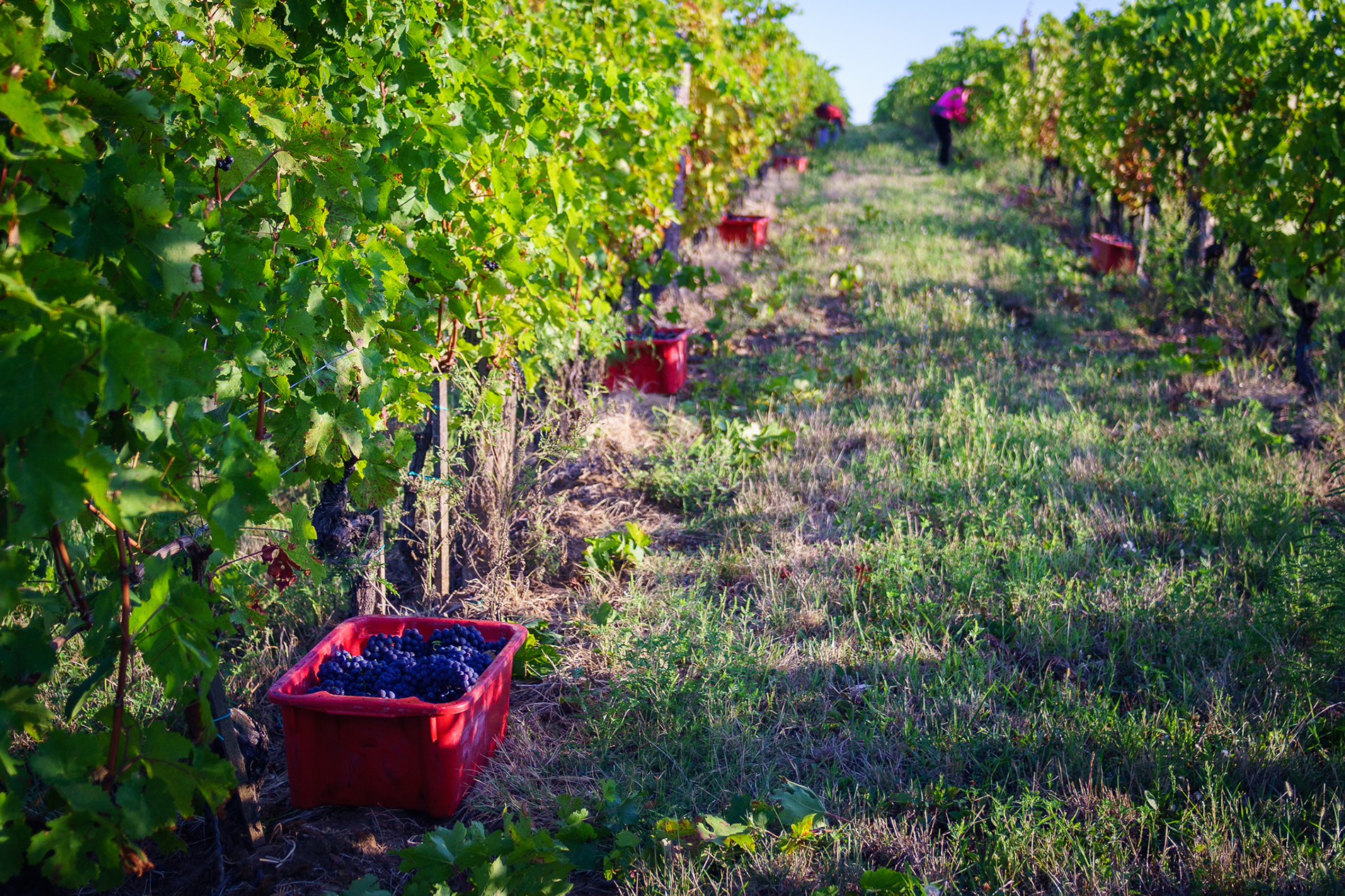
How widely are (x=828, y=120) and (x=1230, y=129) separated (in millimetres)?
16370

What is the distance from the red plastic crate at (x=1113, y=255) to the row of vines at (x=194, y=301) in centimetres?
625

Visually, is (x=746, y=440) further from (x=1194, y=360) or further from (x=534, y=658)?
(x=1194, y=360)

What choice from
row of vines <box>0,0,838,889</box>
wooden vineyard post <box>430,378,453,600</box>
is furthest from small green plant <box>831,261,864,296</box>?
wooden vineyard post <box>430,378,453,600</box>

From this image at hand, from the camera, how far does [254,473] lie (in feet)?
4.29

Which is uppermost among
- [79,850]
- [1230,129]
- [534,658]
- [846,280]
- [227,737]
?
[1230,129]

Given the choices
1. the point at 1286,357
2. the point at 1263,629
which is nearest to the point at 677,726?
the point at 1263,629

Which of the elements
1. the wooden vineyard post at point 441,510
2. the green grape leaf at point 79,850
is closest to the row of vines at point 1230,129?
the wooden vineyard post at point 441,510

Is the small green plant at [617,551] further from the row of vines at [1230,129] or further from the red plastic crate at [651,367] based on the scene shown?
the row of vines at [1230,129]

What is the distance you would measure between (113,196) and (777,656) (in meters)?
1.95

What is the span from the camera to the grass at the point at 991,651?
1.86 metres

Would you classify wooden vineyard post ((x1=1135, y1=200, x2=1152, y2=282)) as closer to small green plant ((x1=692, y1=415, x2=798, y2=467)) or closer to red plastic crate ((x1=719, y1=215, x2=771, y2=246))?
red plastic crate ((x1=719, y1=215, x2=771, y2=246))

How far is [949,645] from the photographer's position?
8.32ft

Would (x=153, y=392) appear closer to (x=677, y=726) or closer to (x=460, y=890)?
(x=460, y=890)

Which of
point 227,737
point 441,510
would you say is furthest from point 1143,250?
point 227,737
